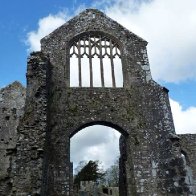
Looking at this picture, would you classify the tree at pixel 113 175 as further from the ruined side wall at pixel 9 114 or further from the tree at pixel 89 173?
the ruined side wall at pixel 9 114

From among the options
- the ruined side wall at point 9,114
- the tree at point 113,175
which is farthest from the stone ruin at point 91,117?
the tree at point 113,175

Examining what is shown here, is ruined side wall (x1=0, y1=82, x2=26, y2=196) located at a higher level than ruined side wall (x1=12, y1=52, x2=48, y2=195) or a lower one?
higher

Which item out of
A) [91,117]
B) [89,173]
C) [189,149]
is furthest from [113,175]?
[91,117]

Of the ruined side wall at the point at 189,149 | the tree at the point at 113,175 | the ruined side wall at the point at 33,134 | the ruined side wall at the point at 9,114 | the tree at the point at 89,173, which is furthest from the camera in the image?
the tree at the point at 113,175

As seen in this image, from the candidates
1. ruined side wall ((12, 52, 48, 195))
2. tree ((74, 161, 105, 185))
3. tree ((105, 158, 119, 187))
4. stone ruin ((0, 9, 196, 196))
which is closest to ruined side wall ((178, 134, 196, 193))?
stone ruin ((0, 9, 196, 196))

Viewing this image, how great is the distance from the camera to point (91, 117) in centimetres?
1279

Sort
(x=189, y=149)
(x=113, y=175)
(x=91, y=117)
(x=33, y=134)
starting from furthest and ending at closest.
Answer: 1. (x=113, y=175)
2. (x=189, y=149)
3. (x=91, y=117)
4. (x=33, y=134)

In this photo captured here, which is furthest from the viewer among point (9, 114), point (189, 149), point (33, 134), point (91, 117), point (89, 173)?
point (89, 173)

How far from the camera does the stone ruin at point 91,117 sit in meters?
10.8

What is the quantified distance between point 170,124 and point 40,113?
536 centimetres

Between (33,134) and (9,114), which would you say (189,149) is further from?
(33,134)

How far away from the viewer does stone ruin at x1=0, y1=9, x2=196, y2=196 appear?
1077 centimetres

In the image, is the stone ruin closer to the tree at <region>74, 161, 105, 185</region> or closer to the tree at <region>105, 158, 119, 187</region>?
the tree at <region>74, 161, 105, 185</region>

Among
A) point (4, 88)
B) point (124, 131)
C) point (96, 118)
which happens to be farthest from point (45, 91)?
point (4, 88)
